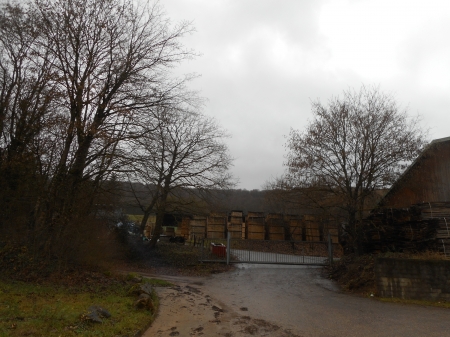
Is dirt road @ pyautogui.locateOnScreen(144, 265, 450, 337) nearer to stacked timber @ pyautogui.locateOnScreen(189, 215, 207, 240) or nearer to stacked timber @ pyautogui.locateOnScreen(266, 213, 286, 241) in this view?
stacked timber @ pyautogui.locateOnScreen(189, 215, 207, 240)

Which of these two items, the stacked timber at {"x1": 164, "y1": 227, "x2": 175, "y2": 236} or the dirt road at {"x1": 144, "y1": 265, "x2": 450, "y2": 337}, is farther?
the stacked timber at {"x1": 164, "y1": 227, "x2": 175, "y2": 236}

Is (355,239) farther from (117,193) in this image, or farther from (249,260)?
(117,193)

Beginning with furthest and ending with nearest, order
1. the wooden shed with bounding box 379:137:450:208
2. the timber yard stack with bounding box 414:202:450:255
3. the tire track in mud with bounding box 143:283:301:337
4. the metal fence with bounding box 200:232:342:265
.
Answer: the metal fence with bounding box 200:232:342:265 < the wooden shed with bounding box 379:137:450:208 < the timber yard stack with bounding box 414:202:450:255 < the tire track in mud with bounding box 143:283:301:337

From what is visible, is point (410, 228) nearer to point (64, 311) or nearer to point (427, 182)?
point (427, 182)

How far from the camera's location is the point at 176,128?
25.6 metres

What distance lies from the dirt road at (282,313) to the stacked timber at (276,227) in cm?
1759

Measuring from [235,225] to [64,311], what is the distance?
2546cm

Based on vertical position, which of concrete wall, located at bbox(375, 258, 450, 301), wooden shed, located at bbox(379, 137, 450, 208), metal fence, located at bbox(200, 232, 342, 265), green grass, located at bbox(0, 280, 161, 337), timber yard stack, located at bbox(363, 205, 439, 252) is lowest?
green grass, located at bbox(0, 280, 161, 337)

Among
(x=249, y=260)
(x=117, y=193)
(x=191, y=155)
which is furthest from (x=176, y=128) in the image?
(x=249, y=260)

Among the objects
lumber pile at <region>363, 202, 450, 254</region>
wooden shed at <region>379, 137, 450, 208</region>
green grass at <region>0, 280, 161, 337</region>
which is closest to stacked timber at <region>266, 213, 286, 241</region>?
lumber pile at <region>363, 202, 450, 254</region>

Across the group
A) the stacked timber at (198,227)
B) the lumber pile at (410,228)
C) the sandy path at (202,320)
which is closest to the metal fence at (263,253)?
the lumber pile at (410,228)

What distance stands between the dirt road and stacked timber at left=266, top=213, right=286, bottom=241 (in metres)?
17.6

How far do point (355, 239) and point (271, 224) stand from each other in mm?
16152

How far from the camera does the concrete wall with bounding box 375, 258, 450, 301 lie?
13.0 m
